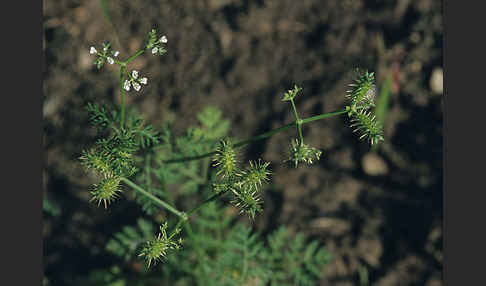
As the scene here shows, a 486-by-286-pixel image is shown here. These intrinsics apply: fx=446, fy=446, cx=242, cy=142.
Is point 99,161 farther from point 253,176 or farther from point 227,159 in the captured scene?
point 253,176

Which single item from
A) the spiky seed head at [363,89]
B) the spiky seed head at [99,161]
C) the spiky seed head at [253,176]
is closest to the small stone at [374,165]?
the spiky seed head at [363,89]

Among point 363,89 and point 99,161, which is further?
point 99,161

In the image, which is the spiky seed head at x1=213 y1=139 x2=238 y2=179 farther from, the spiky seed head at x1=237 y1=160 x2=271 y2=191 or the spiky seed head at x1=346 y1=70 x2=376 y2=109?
the spiky seed head at x1=346 y1=70 x2=376 y2=109

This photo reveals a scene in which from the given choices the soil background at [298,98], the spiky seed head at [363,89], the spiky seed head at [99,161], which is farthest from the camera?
the soil background at [298,98]

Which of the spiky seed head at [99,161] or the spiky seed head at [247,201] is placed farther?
the spiky seed head at [99,161]

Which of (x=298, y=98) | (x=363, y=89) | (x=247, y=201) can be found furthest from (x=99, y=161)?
(x=298, y=98)

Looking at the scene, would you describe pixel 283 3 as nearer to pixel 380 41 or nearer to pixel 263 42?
pixel 263 42

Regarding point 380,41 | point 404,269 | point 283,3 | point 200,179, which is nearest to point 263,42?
point 283,3

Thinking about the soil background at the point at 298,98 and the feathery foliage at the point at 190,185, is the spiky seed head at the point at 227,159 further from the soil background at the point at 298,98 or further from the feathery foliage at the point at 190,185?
the soil background at the point at 298,98
